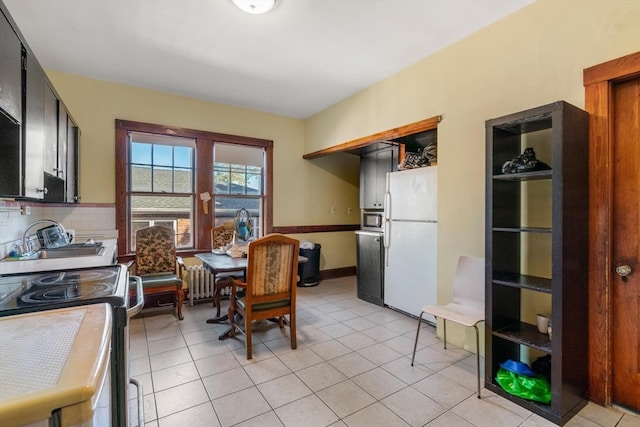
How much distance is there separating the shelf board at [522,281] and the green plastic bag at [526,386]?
611mm

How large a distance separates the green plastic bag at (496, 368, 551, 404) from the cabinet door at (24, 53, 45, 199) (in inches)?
125

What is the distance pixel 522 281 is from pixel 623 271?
0.54 meters

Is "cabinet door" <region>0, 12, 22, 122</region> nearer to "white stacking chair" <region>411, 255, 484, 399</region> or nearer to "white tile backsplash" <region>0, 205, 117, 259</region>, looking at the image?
"white tile backsplash" <region>0, 205, 117, 259</region>

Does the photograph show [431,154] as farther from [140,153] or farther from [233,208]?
[140,153]

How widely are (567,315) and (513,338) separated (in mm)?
365

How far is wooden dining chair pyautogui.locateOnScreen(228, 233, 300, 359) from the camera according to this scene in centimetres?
254

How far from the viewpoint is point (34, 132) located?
184 centimetres

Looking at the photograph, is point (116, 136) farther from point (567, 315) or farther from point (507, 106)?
point (567, 315)

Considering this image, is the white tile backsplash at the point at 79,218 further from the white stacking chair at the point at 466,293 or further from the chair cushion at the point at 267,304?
the white stacking chair at the point at 466,293

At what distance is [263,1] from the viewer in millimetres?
2211

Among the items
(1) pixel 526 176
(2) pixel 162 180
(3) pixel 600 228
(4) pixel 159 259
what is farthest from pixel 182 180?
(3) pixel 600 228

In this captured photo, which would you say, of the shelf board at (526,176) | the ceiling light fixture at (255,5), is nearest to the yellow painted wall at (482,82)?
the shelf board at (526,176)

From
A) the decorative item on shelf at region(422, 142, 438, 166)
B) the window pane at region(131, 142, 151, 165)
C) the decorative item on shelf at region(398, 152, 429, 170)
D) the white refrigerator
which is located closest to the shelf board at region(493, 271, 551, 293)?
the white refrigerator

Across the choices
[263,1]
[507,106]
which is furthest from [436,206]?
[263,1]
